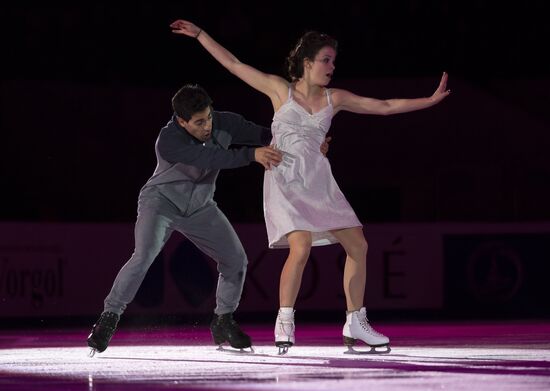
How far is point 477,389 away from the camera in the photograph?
462 centimetres

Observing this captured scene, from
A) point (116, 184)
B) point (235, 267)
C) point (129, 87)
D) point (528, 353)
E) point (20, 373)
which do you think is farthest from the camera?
point (129, 87)

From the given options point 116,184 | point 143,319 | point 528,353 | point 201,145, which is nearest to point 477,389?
point 528,353

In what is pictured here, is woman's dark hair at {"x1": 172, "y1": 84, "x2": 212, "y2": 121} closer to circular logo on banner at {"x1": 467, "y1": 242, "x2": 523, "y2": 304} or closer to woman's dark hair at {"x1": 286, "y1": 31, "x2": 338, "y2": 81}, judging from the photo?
woman's dark hair at {"x1": 286, "y1": 31, "x2": 338, "y2": 81}

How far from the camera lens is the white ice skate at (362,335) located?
21.7ft

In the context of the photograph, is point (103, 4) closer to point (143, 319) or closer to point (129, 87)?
point (129, 87)

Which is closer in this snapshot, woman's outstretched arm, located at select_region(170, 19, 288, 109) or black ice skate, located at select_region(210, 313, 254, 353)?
woman's outstretched arm, located at select_region(170, 19, 288, 109)

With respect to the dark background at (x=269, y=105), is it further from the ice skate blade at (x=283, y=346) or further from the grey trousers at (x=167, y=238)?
the ice skate blade at (x=283, y=346)

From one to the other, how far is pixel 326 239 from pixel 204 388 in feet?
7.22

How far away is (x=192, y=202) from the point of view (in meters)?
7.02

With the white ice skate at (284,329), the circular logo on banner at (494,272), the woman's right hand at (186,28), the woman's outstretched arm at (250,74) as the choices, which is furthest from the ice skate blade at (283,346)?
the circular logo on banner at (494,272)

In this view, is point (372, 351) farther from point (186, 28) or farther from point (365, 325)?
point (186, 28)

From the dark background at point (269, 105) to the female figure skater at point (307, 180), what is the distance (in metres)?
10.2

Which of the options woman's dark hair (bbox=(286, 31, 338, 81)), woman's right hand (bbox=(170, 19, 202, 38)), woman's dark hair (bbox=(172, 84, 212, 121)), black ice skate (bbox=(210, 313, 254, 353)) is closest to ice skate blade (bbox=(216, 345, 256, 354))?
black ice skate (bbox=(210, 313, 254, 353))

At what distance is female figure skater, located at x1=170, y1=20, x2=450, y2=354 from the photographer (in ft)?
21.5
